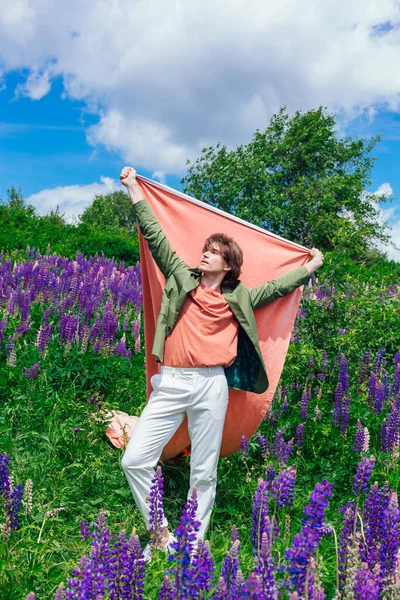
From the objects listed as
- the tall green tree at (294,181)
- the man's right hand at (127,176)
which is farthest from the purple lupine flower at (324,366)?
the tall green tree at (294,181)

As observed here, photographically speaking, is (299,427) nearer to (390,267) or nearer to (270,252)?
(270,252)

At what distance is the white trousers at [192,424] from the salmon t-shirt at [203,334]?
10 centimetres

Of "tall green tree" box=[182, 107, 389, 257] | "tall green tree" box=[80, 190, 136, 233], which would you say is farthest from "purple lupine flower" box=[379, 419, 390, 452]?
"tall green tree" box=[80, 190, 136, 233]

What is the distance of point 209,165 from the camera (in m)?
28.6

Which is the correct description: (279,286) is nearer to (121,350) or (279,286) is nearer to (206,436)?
(206,436)

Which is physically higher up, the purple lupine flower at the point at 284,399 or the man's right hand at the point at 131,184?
the man's right hand at the point at 131,184

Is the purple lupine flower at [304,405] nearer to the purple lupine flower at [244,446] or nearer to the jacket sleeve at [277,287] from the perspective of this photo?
the purple lupine flower at [244,446]

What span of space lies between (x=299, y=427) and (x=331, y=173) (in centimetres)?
2812

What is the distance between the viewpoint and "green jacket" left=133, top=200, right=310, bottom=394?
436cm

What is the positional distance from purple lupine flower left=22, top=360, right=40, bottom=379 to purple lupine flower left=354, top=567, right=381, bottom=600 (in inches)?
169

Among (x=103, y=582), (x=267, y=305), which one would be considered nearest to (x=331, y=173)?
(x=267, y=305)

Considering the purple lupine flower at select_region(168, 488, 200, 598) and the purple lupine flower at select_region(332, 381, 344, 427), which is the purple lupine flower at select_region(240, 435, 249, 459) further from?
the purple lupine flower at select_region(168, 488, 200, 598)

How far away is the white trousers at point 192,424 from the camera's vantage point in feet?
13.4

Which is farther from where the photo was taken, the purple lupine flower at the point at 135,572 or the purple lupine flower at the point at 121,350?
the purple lupine flower at the point at 121,350
